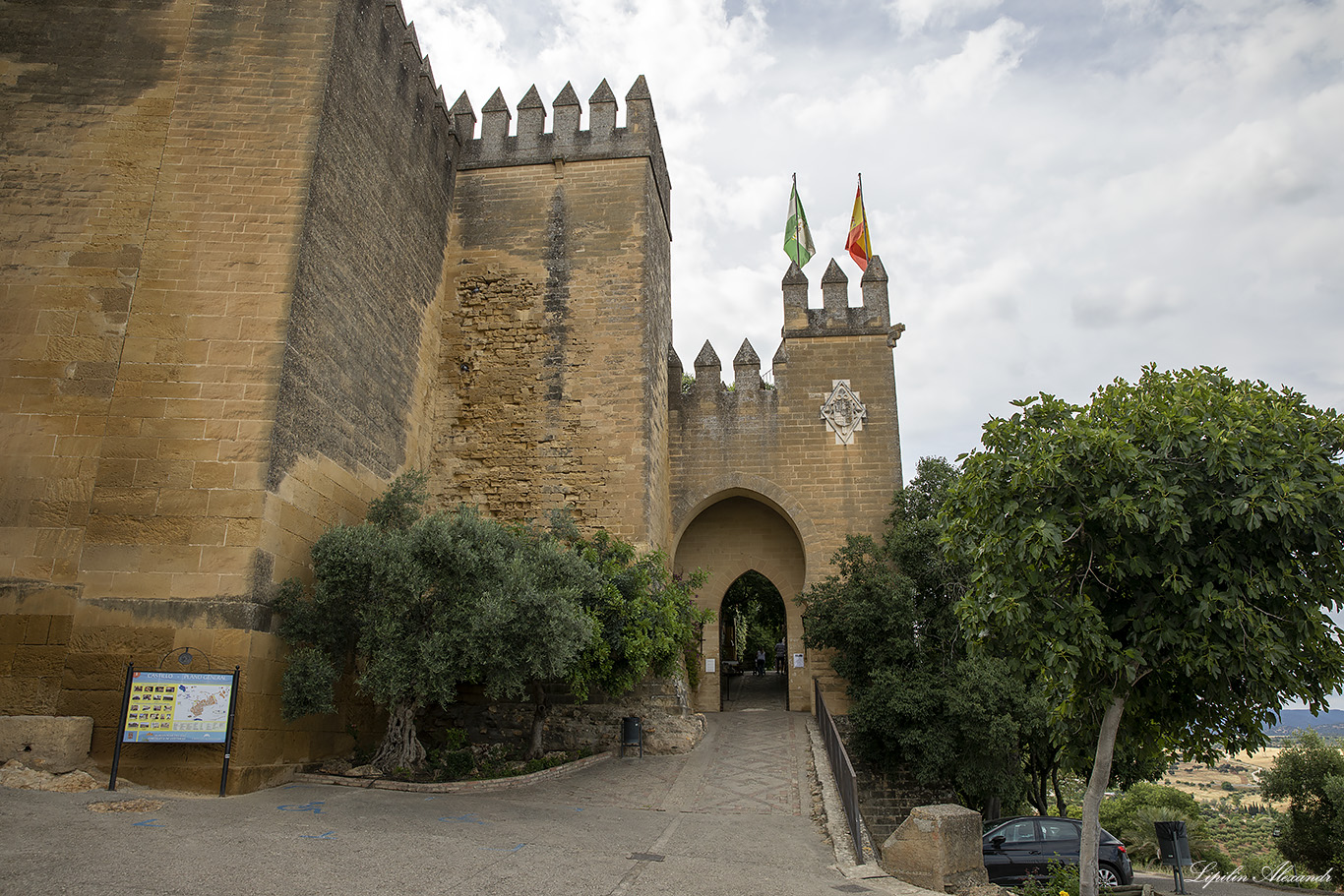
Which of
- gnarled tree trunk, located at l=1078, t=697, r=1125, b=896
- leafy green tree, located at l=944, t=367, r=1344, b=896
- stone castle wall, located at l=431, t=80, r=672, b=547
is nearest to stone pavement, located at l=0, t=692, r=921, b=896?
gnarled tree trunk, located at l=1078, t=697, r=1125, b=896

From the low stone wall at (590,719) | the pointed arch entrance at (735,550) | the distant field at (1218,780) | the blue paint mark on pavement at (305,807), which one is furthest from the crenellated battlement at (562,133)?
the distant field at (1218,780)

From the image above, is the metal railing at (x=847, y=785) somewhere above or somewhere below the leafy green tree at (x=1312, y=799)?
above

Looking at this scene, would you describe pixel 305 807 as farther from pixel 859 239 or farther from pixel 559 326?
pixel 859 239

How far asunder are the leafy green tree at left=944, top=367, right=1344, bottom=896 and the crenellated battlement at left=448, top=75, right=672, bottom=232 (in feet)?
33.9

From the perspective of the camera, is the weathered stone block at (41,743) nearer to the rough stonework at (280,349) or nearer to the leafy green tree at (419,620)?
the rough stonework at (280,349)

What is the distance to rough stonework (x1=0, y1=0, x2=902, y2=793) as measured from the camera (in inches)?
318

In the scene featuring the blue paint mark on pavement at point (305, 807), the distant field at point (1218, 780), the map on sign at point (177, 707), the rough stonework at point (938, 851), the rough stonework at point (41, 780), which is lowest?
the distant field at point (1218, 780)

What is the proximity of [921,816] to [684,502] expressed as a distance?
28.9ft

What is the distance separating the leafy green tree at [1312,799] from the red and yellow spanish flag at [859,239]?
12.3 m

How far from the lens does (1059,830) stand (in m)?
10.3

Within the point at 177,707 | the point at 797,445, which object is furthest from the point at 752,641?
the point at 177,707

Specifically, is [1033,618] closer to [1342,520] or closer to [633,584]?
[1342,520]

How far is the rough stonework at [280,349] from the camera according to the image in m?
8.09

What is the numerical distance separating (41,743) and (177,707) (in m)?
1.23
